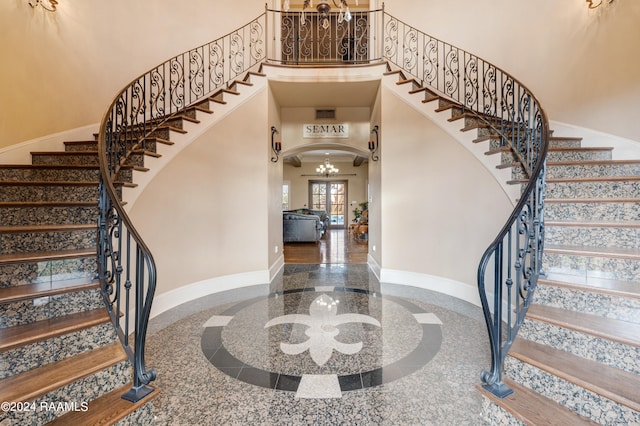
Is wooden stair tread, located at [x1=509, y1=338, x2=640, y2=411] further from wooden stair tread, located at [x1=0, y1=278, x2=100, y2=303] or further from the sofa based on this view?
the sofa

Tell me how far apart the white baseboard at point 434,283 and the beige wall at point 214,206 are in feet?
6.20

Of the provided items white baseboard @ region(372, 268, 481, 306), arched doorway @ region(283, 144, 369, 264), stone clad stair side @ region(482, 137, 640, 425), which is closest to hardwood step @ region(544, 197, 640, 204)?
stone clad stair side @ region(482, 137, 640, 425)

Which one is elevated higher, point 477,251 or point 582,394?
point 477,251

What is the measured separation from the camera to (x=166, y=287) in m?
3.19

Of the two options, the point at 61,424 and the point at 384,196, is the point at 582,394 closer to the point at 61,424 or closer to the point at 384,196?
the point at 61,424

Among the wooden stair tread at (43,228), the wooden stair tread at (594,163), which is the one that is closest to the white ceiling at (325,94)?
the wooden stair tread at (594,163)

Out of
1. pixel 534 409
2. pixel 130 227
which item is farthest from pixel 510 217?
pixel 130 227

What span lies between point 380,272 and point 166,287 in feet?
9.58

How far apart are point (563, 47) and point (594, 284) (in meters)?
3.61

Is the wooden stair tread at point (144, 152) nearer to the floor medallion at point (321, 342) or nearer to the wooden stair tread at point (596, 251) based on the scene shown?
the floor medallion at point (321, 342)

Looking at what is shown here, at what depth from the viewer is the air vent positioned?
5.20 m

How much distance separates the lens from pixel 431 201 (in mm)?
3787

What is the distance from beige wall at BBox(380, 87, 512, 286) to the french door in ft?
28.3

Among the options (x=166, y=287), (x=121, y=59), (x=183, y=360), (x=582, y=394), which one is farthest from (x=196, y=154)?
(x=582, y=394)
